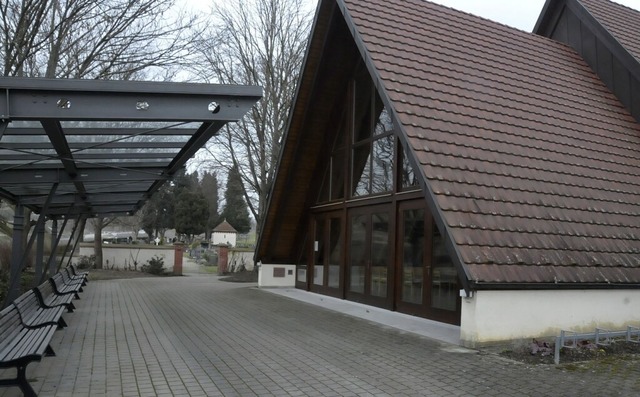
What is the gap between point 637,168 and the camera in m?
11.8

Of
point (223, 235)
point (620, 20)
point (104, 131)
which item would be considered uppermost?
point (620, 20)

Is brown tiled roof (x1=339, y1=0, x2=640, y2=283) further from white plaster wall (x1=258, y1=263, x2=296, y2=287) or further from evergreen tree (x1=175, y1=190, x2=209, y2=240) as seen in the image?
evergreen tree (x1=175, y1=190, x2=209, y2=240)

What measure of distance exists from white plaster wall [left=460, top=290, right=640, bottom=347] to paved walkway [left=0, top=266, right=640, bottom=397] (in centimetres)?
52

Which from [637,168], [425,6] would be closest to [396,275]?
[637,168]

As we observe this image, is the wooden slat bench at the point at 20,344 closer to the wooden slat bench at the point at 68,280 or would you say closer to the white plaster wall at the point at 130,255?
the wooden slat bench at the point at 68,280

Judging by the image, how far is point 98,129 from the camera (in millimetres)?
7176

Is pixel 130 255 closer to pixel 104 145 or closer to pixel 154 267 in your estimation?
pixel 154 267

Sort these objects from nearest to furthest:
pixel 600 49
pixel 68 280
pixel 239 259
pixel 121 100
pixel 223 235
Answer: pixel 121 100 < pixel 68 280 < pixel 600 49 < pixel 239 259 < pixel 223 235

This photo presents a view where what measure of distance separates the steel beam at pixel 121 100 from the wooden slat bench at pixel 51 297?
485 centimetres

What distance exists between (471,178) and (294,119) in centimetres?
692

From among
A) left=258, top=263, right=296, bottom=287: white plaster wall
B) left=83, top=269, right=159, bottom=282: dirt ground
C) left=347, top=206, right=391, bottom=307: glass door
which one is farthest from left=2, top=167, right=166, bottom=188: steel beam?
left=83, top=269, right=159, bottom=282: dirt ground

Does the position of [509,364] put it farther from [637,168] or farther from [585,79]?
[585,79]

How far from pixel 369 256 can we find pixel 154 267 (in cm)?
1603

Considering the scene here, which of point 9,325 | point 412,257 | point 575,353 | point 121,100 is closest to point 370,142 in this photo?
point 412,257
